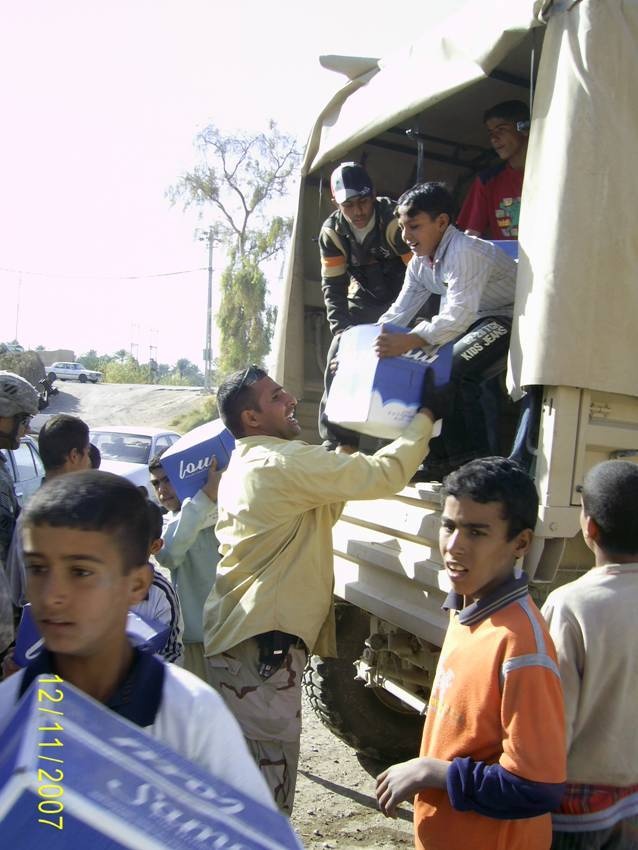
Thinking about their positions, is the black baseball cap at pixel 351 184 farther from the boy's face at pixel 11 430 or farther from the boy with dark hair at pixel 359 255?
the boy's face at pixel 11 430

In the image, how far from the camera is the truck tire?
4.05m

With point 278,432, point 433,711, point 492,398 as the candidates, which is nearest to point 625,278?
point 492,398

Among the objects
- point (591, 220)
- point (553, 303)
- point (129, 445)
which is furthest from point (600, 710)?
point (129, 445)

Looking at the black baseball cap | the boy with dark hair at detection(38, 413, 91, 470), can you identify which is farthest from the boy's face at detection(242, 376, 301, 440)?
the black baseball cap

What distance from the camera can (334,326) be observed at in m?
4.25

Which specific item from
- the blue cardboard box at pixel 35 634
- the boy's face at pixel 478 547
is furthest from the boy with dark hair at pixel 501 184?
the blue cardboard box at pixel 35 634

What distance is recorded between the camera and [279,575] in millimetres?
2832

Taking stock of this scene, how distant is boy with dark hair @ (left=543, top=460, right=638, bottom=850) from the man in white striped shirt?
4.83 feet

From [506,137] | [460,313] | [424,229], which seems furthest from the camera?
[506,137]

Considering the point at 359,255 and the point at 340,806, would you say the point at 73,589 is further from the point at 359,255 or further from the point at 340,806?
the point at 359,255

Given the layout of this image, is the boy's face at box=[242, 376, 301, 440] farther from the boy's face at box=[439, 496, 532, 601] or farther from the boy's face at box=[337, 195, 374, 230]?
the boy's face at box=[337, 195, 374, 230]

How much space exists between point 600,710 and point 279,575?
1219mm

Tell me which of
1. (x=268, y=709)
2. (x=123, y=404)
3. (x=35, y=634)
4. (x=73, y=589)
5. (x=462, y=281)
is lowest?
(x=123, y=404)

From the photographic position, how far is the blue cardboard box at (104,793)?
93cm
